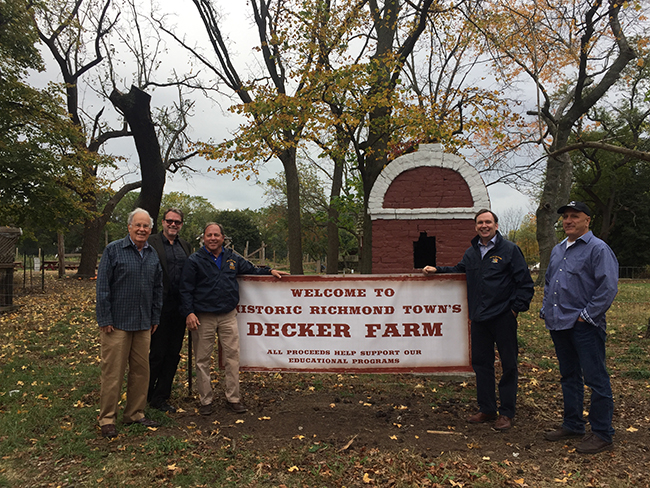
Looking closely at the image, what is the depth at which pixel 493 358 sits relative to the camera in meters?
4.78

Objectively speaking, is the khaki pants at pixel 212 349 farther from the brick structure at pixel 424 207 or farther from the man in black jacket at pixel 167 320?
the brick structure at pixel 424 207

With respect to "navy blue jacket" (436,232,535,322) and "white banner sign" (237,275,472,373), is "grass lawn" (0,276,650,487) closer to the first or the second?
"white banner sign" (237,275,472,373)

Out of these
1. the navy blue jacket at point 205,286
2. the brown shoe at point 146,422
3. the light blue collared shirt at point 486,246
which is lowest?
the brown shoe at point 146,422

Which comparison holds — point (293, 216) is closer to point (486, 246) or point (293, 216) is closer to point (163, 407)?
point (163, 407)

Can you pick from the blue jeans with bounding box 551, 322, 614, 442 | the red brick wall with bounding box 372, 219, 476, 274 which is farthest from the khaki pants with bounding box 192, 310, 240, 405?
the blue jeans with bounding box 551, 322, 614, 442

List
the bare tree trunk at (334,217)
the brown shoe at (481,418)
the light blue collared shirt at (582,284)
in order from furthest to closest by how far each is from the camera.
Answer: the bare tree trunk at (334,217) < the brown shoe at (481,418) < the light blue collared shirt at (582,284)

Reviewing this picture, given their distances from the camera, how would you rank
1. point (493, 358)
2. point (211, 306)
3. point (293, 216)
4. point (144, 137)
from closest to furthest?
1. point (493, 358)
2. point (211, 306)
3. point (144, 137)
4. point (293, 216)

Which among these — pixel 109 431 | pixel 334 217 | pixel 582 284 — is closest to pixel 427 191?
pixel 582 284

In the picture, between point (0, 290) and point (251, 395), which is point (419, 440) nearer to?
point (251, 395)

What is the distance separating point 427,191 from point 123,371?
17.9 ft

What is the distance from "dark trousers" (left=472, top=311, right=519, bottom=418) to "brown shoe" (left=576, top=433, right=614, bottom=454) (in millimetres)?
725

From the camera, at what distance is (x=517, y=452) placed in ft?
13.5

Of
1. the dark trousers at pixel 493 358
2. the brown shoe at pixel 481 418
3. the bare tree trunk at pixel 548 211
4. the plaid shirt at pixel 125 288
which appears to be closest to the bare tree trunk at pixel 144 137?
the plaid shirt at pixel 125 288

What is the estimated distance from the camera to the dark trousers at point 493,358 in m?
4.59
